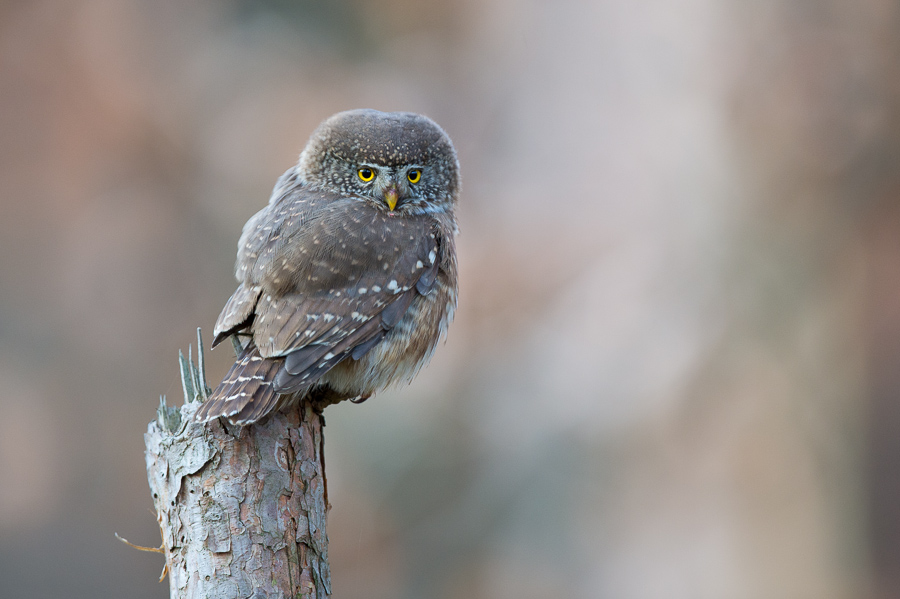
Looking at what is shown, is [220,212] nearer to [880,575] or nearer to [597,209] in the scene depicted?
[597,209]

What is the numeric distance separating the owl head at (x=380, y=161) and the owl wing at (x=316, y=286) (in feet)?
0.52

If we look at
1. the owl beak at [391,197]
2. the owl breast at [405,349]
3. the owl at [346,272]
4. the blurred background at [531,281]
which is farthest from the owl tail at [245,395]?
the blurred background at [531,281]

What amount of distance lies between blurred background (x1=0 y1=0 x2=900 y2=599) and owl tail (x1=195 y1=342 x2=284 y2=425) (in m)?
4.80

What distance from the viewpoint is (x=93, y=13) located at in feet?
25.9

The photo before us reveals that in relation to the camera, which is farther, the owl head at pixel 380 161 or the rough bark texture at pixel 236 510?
the owl head at pixel 380 161

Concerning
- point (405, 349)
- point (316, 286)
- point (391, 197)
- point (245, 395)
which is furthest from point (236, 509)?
point (391, 197)

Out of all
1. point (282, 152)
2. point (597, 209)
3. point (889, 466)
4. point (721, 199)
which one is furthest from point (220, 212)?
point (889, 466)

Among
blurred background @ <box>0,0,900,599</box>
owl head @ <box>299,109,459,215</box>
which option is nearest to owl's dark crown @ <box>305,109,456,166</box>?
owl head @ <box>299,109,459,215</box>

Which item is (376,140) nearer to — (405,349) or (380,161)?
(380,161)

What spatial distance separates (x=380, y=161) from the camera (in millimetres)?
3137

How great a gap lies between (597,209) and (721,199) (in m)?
1.09

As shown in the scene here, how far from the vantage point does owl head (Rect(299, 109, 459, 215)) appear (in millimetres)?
3137

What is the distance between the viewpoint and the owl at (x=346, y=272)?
250 cm

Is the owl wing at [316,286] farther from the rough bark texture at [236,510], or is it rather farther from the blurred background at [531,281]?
the blurred background at [531,281]
